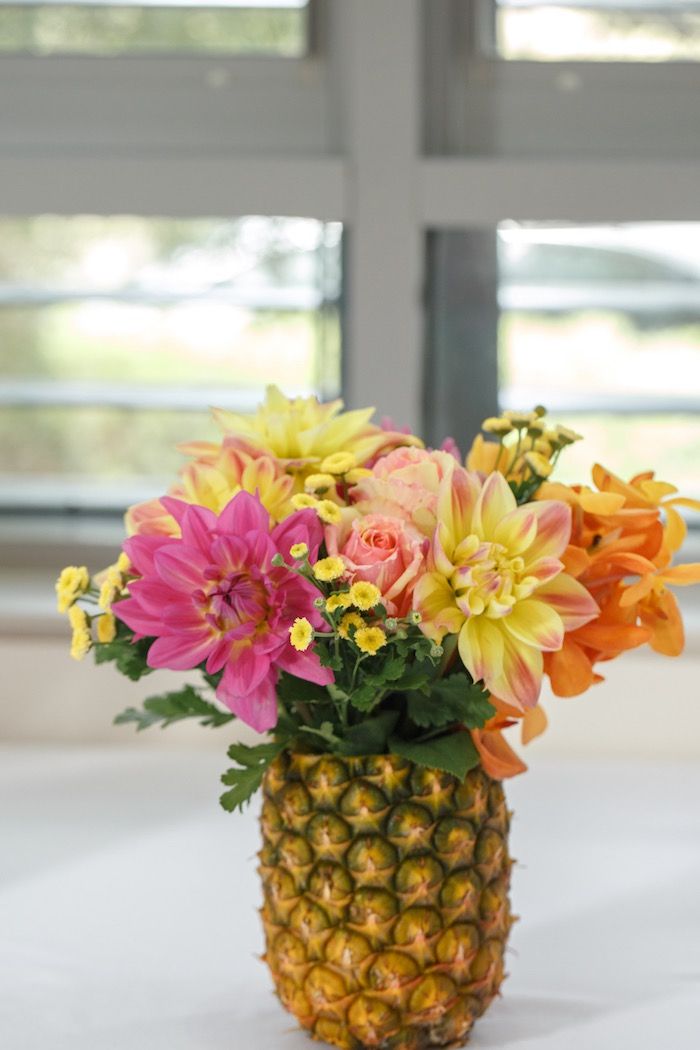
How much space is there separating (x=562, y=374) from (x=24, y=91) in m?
0.76

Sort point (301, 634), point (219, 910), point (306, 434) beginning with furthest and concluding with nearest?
point (219, 910) → point (306, 434) → point (301, 634)

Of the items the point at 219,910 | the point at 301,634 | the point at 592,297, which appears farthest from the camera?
the point at 592,297

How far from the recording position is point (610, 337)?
1608 mm

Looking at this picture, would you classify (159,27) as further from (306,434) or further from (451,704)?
(451,704)

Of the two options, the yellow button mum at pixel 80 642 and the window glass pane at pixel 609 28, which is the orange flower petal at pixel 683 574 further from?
the window glass pane at pixel 609 28

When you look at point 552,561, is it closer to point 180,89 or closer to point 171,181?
point 171,181

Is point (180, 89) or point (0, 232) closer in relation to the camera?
point (180, 89)

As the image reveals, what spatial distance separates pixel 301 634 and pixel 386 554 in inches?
2.5

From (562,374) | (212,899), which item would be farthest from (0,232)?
(212,899)

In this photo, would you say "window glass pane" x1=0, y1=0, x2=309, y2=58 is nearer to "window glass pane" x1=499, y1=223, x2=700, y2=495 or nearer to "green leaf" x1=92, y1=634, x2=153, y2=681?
"window glass pane" x1=499, y1=223, x2=700, y2=495

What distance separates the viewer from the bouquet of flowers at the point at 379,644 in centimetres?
64

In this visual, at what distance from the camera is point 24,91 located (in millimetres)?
1523

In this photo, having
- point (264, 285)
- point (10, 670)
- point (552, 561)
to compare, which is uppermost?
point (264, 285)

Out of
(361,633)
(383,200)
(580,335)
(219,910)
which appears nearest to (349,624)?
(361,633)
